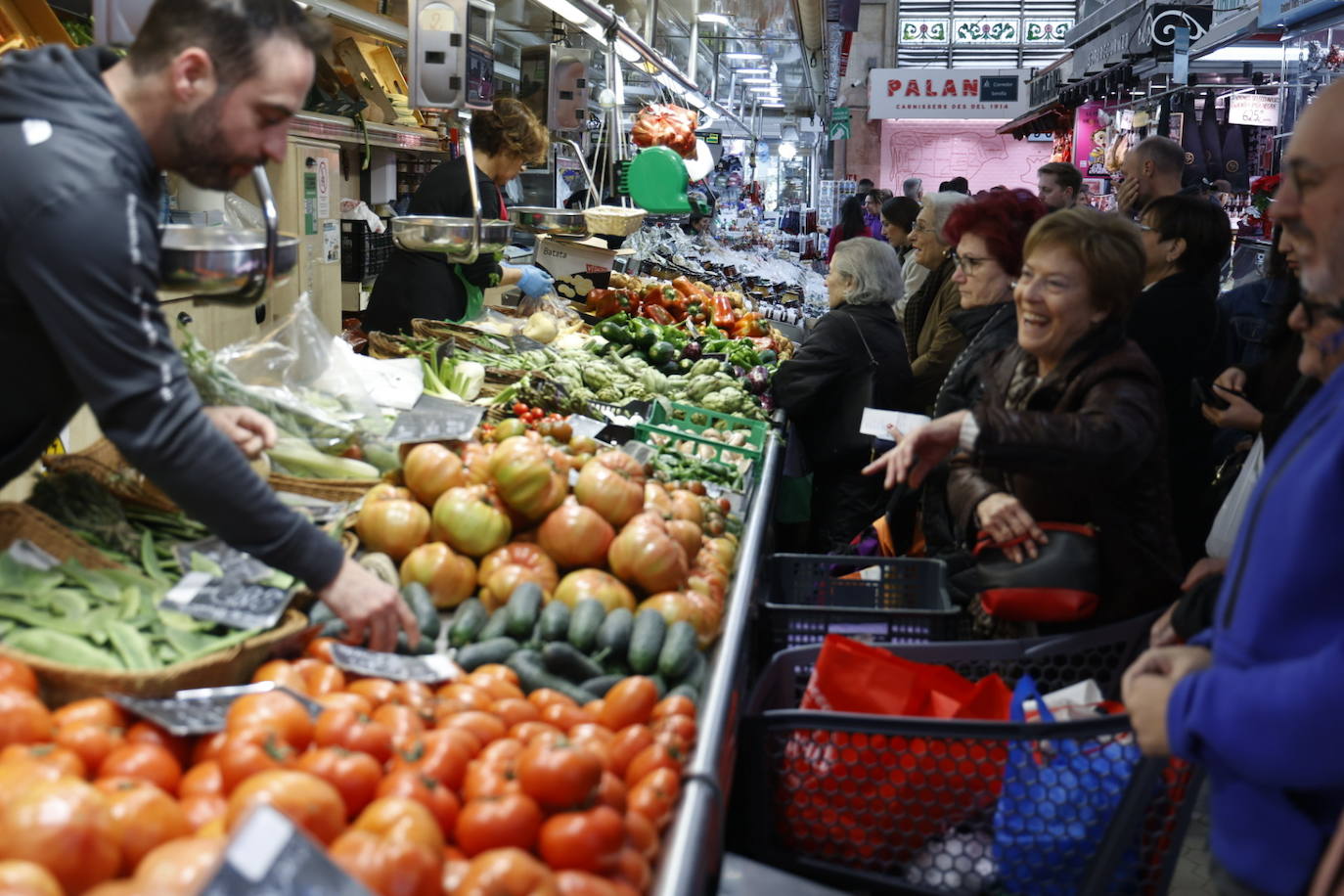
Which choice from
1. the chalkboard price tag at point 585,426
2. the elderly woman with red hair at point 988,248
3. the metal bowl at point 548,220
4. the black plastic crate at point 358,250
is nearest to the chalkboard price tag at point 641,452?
the chalkboard price tag at point 585,426

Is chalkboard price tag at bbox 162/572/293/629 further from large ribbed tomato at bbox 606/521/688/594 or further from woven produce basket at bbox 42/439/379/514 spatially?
large ribbed tomato at bbox 606/521/688/594

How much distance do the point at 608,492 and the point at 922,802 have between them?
42.7 inches

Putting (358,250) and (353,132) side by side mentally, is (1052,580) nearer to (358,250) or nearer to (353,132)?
(353,132)

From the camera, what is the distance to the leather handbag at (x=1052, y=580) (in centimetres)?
296

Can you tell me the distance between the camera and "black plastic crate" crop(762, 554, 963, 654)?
3.27 meters

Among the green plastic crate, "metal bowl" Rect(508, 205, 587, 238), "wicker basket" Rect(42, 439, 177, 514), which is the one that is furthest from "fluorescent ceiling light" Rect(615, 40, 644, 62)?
"wicker basket" Rect(42, 439, 177, 514)

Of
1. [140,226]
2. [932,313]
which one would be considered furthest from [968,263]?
[140,226]

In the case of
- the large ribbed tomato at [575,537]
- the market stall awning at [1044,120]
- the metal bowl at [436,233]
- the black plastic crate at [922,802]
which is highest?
the market stall awning at [1044,120]

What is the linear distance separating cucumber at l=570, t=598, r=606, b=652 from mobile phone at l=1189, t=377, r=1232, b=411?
2884 millimetres

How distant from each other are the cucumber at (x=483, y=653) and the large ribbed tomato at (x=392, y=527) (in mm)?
447

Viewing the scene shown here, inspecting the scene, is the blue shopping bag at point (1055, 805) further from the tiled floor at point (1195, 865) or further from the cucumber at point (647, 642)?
the tiled floor at point (1195, 865)

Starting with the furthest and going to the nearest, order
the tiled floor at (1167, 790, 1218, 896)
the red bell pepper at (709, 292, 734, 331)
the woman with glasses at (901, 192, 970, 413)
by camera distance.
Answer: the red bell pepper at (709, 292, 734, 331), the woman with glasses at (901, 192, 970, 413), the tiled floor at (1167, 790, 1218, 896)

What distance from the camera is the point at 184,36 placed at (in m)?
1.99

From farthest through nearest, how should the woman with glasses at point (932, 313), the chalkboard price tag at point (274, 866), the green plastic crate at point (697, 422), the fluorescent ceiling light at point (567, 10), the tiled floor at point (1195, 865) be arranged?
the woman with glasses at point (932, 313), the fluorescent ceiling light at point (567, 10), the green plastic crate at point (697, 422), the tiled floor at point (1195, 865), the chalkboard price tag at point (274, 866)
